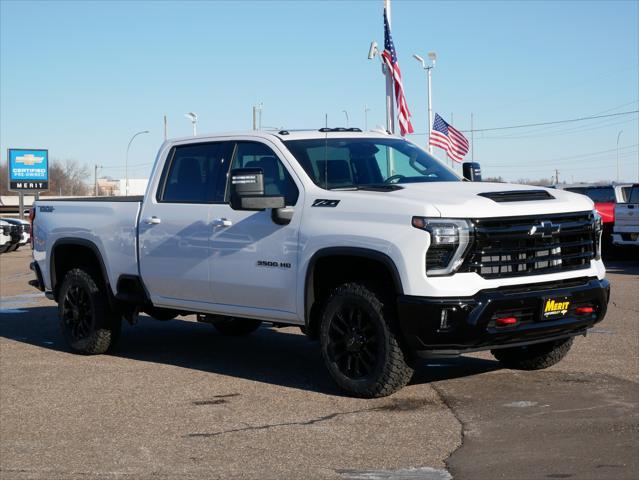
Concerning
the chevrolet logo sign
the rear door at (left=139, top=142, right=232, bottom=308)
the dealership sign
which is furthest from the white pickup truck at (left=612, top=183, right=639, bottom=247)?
the chevrolet logo sign

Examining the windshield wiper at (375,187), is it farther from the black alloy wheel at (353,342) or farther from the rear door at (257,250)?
the black alloy wheel at (353,342)

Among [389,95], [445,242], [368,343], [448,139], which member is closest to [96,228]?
[368,343]

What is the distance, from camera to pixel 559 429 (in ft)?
21.2

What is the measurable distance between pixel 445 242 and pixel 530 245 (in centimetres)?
76

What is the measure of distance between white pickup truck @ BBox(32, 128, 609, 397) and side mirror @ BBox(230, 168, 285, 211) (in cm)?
1

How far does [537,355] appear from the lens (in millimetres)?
8672

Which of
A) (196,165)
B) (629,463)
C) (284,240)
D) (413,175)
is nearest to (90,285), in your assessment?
(196,165)

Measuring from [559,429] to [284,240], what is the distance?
2743 millimetres

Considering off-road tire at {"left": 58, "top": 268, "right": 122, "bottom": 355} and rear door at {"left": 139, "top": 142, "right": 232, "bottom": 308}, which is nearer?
rear door at {"left": 139, "top": 142, "right": 232, "bottom": 308}

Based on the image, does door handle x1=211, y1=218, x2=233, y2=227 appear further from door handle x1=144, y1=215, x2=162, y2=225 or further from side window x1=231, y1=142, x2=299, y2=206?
door handle x1=144, y1=215, x2=162, y2=225

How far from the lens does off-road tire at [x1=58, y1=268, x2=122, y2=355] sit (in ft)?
33.4

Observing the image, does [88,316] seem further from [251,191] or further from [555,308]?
[555,308]

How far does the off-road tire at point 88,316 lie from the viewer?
33.4 ft

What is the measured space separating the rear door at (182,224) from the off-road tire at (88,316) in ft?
2.91
